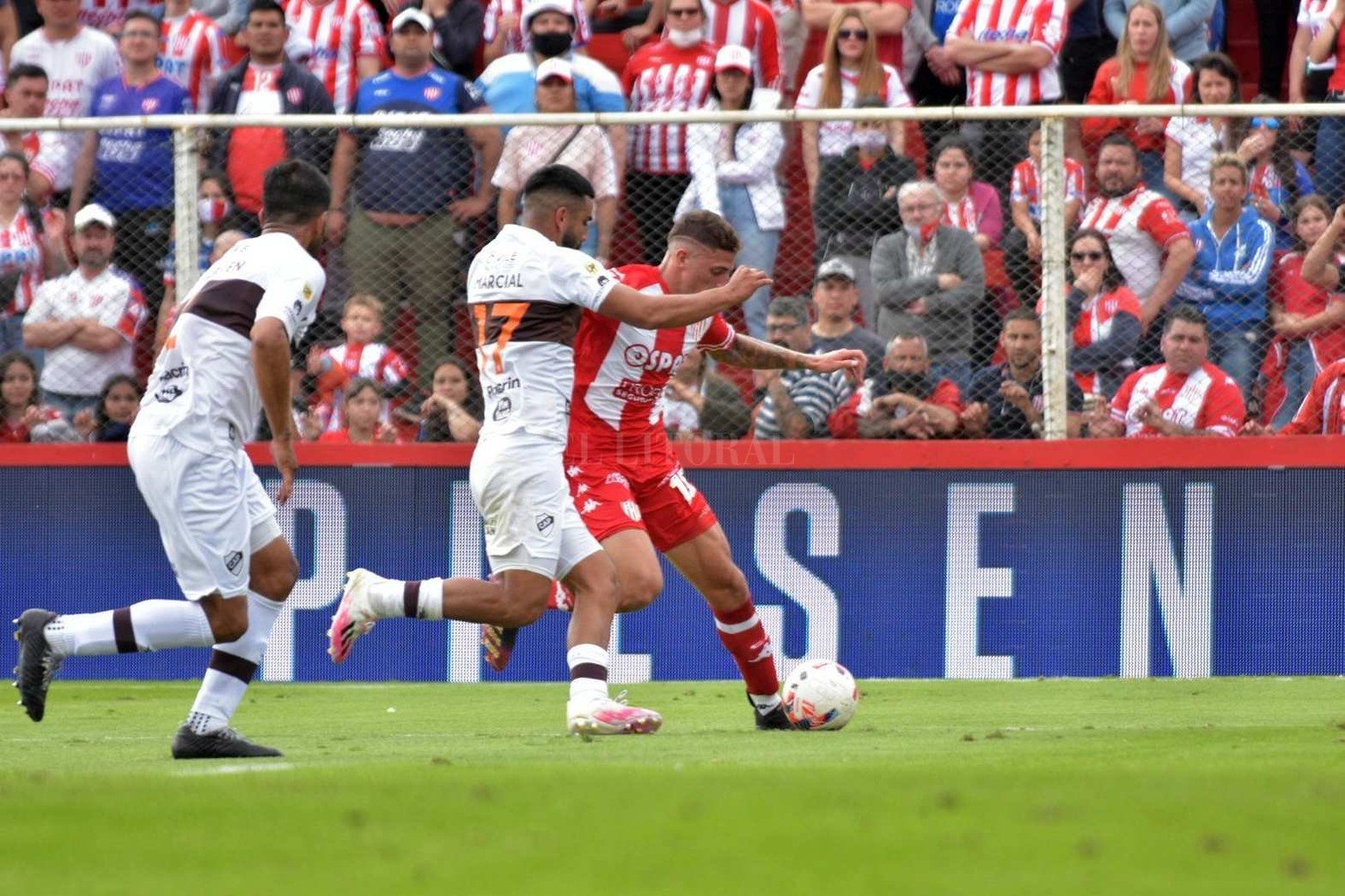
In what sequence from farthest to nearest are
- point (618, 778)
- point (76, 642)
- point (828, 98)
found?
point (828, 98), point (76, 642), point (618, 778)

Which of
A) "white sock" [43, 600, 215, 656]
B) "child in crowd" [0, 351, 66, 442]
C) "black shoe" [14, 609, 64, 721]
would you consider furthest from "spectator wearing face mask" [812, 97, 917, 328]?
"black shoe" [14, 609, 64, 721]

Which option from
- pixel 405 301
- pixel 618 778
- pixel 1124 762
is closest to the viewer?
pixel 618 778

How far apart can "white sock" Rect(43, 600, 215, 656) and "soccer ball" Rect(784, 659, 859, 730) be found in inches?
104

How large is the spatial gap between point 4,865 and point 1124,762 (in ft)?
12.8

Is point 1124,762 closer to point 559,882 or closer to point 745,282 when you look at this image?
point 745,282

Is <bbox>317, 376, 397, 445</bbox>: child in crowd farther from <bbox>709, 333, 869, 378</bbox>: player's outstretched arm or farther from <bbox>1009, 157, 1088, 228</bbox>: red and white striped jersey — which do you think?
<bbox>1009, 157, 1088, 228</bbox>: red and white striped jersey

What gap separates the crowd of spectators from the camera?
41.8 ft

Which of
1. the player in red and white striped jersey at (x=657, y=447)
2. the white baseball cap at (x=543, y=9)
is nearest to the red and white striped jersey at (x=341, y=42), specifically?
the white baseball cap at (x=543, y=9)

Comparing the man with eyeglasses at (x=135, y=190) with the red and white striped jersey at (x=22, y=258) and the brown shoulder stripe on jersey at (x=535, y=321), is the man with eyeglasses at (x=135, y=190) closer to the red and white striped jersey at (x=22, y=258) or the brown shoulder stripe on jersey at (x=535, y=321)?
the red and white striped jersey at (x=22, y=258)

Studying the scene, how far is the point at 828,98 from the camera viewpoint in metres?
14.4

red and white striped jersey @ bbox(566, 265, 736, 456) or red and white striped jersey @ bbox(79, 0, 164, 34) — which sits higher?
red and white striped jersey @ bbox(79, 0, 164, 34)

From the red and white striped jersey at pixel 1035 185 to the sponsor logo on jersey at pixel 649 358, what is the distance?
163 inches

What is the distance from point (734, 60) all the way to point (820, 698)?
6210 millimetres

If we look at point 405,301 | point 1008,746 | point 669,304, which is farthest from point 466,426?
point 1008,746
